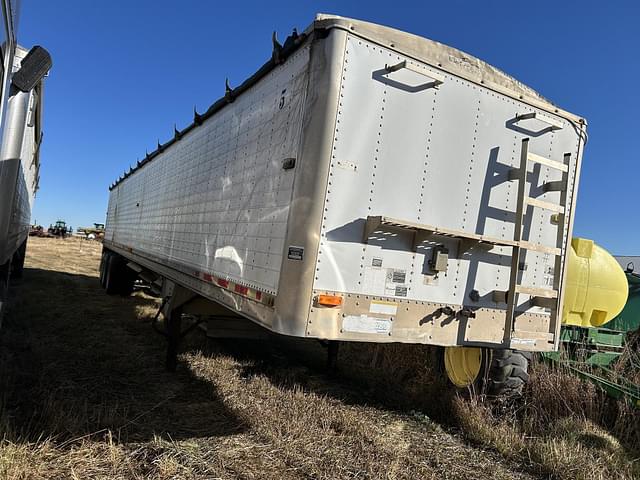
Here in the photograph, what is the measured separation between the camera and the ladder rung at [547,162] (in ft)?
14.0

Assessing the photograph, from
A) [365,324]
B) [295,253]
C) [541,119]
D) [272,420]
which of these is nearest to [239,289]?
[295,253]

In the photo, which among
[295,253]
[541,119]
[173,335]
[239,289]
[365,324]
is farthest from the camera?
[173,335]

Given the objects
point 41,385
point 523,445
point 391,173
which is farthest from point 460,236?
point 41,385

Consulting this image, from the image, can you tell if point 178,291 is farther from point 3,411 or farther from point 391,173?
point 391,173

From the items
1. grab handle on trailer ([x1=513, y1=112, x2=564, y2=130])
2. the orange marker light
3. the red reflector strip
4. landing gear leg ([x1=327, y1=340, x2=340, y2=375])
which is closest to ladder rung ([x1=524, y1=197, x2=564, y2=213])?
grab handle on trailer ([x1=513, y1=112, x2=564, y2=130])

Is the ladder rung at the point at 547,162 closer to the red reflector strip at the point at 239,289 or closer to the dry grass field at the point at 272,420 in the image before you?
the dry grass field at the point at 272,420

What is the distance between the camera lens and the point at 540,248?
4.32 meters

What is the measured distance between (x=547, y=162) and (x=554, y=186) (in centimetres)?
27

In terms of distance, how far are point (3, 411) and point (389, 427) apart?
11.1ft

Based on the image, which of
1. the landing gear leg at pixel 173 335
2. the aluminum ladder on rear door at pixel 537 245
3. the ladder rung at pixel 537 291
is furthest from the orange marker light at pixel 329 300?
the landing gear leg at pixel 173 335

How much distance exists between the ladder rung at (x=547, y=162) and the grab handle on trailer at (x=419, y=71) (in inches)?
42.9

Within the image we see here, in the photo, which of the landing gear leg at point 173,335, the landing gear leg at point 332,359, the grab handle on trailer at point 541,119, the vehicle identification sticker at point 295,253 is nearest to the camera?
the vehicle identification sticker at point 295,253

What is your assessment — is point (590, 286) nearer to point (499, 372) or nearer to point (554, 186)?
point (499, 372)

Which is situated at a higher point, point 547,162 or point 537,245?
point 547,162
